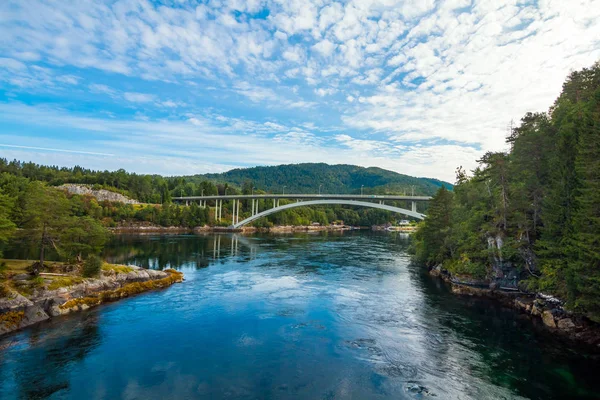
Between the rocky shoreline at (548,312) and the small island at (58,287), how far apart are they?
18.6 m

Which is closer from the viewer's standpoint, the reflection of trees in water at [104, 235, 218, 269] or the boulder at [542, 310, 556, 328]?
the boulder at [542, 310, 556, 328]

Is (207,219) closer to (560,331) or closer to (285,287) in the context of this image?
(285,287)

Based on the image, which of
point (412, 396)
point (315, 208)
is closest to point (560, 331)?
point (412, 396)

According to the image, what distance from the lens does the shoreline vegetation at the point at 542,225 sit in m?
11.9

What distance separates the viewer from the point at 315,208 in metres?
103

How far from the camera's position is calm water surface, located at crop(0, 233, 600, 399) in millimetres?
9055

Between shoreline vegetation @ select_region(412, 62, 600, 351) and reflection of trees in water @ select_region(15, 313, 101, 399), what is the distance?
53.7ft

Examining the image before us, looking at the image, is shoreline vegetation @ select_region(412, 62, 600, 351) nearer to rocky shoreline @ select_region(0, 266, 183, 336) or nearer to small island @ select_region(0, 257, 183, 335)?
rocky shoreline @ select_region(0, 266, 183, 336)

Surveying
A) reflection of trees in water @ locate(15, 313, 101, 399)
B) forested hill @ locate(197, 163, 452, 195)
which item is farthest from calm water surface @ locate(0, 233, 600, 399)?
forested hill @ locate(197, 163, 452, 195)

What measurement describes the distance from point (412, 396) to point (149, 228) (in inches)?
2529

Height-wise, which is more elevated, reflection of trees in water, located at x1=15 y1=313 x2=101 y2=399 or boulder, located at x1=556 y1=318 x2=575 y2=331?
boulder, located at x1=556 y1=318 x2=575 y2=331

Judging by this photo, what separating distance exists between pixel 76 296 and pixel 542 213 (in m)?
22.5

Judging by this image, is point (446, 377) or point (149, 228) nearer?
point (446, 377)

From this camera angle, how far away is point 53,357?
10.4 m
